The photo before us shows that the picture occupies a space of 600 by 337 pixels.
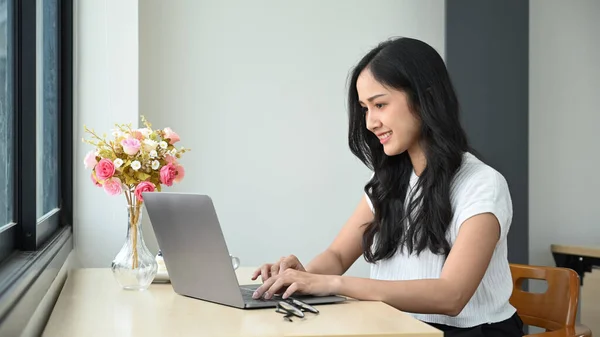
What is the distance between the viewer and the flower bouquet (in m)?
1.90

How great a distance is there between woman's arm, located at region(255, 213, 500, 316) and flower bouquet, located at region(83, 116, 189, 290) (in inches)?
16.8

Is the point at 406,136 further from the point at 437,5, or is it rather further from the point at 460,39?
the point at 437,5

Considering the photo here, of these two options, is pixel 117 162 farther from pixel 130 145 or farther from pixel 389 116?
pixel 389 116

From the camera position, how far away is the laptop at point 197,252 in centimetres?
153

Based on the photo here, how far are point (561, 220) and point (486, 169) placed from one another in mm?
2247

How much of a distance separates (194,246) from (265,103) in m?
2.12

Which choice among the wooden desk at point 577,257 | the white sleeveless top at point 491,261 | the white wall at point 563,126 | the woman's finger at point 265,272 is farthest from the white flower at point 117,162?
the white wall at point 563,126

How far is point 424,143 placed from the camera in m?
2.09

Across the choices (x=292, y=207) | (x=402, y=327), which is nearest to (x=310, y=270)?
(x=402, y=327)

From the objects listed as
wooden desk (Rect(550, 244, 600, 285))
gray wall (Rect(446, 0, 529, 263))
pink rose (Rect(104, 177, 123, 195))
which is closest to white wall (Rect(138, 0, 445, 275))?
gray wall (Rect(446, 0, 529, 263))

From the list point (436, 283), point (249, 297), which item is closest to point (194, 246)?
point (249, 297)

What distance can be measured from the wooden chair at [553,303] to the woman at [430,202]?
22cm

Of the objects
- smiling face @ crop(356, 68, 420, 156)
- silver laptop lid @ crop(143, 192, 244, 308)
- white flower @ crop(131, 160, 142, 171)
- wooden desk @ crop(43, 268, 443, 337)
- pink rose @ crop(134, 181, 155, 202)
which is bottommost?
wooden desk @ crop(43, 268, 443, 337)

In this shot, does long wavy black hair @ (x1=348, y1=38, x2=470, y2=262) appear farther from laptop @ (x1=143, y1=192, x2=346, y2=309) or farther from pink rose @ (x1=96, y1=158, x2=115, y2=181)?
pink rose @ (x1=96, y1=158, x2=115, y2=181)
